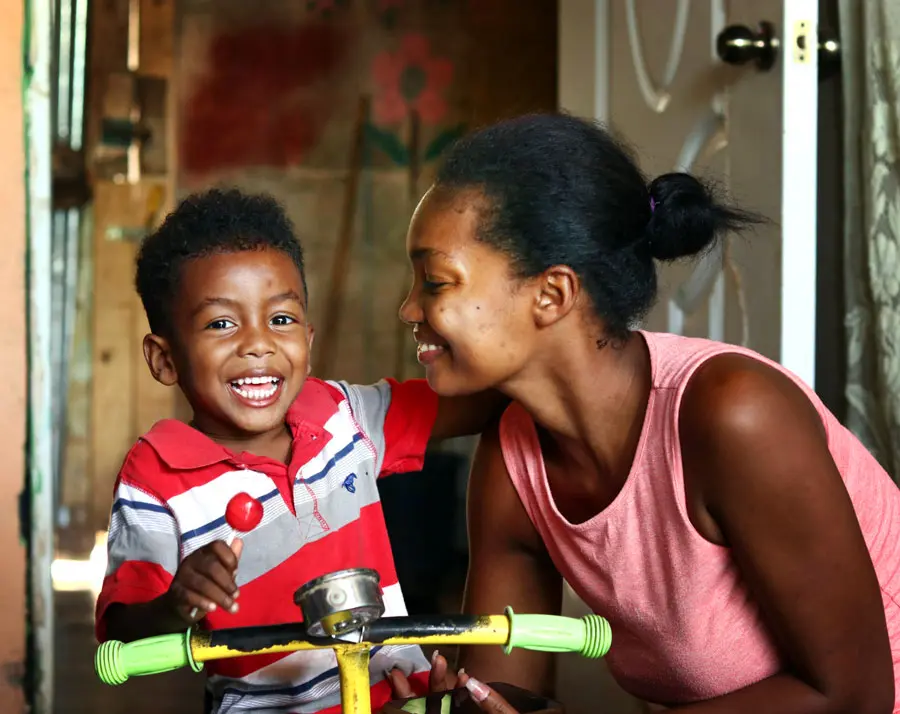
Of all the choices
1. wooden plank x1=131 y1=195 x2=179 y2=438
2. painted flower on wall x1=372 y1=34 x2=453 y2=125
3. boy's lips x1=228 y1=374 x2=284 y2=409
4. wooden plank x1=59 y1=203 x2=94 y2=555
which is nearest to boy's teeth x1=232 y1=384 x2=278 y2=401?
boy's lips x1=228 y1=374 x2=284 y2=409

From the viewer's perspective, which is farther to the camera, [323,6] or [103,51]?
[103,51]

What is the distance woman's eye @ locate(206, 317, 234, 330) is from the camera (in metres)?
1.45

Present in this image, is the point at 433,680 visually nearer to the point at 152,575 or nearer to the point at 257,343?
the point at 152,575

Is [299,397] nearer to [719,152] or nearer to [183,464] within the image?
[183,464]

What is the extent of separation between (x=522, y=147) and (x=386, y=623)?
669 millimetres

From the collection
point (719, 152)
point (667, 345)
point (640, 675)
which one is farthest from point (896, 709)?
point (719, 152)

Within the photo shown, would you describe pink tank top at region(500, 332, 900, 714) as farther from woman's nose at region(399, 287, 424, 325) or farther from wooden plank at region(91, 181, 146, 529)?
wooden plank at region(91, 181, 146, 529)

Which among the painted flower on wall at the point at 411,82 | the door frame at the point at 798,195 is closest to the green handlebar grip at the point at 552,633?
the door frame at the point at 798,195

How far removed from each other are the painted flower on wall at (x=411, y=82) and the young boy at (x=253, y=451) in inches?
117

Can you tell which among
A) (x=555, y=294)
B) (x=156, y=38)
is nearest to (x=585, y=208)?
(x=555, y=294)

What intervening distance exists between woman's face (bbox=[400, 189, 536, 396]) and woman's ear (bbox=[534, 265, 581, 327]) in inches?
0.4

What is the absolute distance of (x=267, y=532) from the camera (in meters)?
1.42

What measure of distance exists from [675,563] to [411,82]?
3483 mm

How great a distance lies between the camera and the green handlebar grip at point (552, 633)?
938mm
